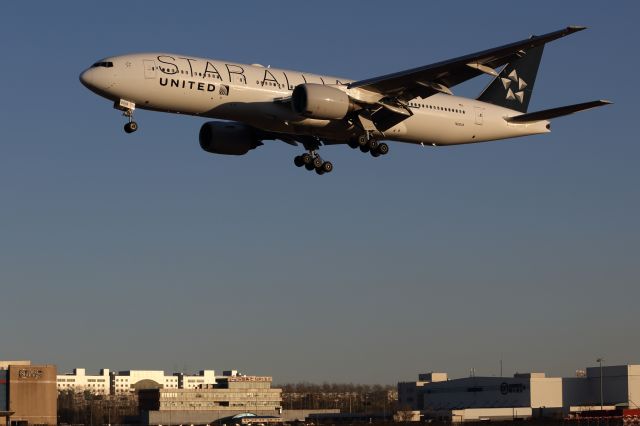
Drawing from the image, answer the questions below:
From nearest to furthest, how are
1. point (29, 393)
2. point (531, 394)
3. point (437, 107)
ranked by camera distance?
1. point (437, 107)
2. point (29, 393)
3. point (531, 394)

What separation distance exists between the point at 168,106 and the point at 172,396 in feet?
277

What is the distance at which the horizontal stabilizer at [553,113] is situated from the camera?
60.6 metres

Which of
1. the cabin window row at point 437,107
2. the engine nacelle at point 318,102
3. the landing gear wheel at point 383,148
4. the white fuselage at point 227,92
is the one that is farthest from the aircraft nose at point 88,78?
the cabin window row at point 437,107

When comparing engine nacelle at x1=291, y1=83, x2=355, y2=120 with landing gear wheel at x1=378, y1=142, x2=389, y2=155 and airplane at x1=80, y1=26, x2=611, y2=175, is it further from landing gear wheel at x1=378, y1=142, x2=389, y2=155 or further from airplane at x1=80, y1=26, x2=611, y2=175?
landing gear wheel at x1=378, y1=142, x2=389, y2=155

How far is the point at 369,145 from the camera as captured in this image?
6291cm

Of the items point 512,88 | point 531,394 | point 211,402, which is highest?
point 512,88

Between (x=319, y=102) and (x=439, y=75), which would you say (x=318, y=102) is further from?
(x=439, y=75)

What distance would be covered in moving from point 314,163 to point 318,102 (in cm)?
708

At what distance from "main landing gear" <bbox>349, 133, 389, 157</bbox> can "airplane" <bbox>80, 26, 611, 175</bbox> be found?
5 centimetres

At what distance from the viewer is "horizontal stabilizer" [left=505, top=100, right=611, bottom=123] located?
199ft

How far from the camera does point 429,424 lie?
296ft

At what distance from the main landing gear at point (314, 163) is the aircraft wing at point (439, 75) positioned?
4.97 meters

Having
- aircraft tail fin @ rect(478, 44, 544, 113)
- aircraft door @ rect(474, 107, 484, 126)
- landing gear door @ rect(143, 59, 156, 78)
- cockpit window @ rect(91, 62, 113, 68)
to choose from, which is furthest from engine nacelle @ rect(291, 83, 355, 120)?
aircraft tail fin @ rect(478, 44, 544, 113)

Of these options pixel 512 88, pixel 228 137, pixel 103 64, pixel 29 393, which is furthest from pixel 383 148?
pixel 29 393
